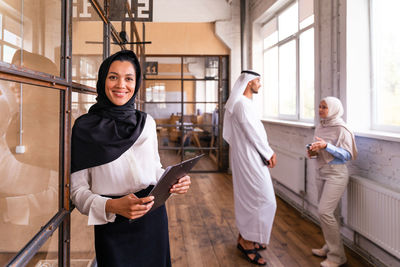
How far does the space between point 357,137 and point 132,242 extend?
88.4 inches

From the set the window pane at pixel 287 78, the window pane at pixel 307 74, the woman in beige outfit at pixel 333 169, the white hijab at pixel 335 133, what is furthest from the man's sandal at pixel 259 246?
the window pane at pixel 287 78

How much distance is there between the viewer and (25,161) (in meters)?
0.64

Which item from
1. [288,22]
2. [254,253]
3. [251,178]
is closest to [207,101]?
[288,22]

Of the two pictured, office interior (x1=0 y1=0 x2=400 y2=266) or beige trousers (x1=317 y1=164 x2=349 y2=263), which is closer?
office interior (x1=0 y1=0 x2=400 y2=266)

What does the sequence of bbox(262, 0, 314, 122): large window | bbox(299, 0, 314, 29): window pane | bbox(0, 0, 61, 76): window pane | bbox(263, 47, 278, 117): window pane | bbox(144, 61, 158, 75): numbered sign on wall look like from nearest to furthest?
1. bbox(0, 0, 61, 76): window pane
2. bbox(299, 0, 314, 29): window pane
3. bbox(262, 0, 314, 122): large window
4. bbox(263, 47, 278, 117): window pane
5. bbox(144, 61, 158, 75): numbered sign on wall

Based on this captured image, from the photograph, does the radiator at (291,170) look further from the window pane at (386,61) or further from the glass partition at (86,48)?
the glass partition at (86,48)

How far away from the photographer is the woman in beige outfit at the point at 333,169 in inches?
90.1

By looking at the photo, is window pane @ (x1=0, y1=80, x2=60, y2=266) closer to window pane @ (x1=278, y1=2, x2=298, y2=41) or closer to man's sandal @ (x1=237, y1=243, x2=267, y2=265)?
man's sandal @ (x1=237, y1=243, x2=267, y2=265)

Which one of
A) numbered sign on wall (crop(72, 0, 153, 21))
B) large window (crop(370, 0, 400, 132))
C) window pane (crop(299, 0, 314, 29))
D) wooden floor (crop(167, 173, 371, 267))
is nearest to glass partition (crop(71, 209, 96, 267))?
numbered sign on wall (crop(72, 0, 153, 21))

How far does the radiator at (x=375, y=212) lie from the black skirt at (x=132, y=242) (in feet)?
5.54

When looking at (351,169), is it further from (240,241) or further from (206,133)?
(206,133)

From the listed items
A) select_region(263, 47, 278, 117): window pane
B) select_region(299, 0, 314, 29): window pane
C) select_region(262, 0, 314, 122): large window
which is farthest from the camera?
select_region(263, 47, 278, 117): window pane

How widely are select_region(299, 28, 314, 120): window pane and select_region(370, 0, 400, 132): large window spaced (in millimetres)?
1028

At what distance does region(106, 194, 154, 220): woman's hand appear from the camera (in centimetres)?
94
